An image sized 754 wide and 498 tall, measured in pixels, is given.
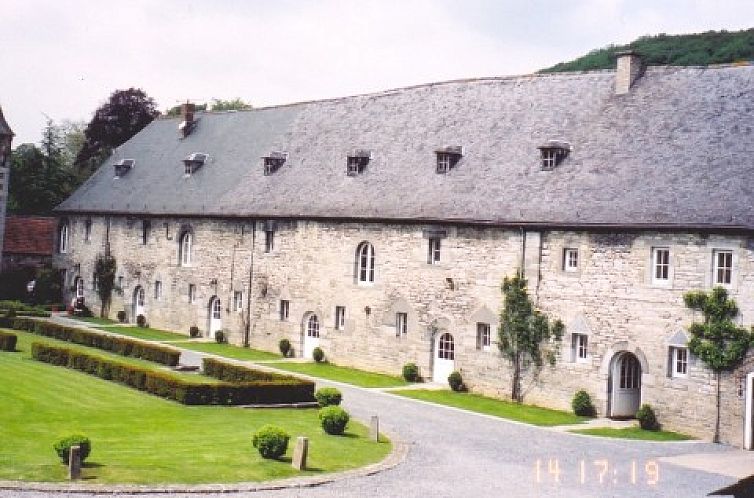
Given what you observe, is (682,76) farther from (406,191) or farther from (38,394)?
(38,394)

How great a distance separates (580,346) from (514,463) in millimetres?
10216

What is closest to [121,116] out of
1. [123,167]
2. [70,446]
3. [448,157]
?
[123,167]

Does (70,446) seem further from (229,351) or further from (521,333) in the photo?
(229,351)

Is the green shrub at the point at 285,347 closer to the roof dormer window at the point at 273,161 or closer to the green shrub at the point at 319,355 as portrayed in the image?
the green shrub at the point at 319,355

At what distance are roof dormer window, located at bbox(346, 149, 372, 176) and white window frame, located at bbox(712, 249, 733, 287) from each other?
17464mm

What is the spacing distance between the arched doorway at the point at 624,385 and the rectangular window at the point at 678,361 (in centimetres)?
167

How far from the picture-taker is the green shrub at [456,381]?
114ft

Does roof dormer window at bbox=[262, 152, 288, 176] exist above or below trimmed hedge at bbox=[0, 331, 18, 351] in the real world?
above

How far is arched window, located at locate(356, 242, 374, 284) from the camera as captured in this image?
39.2 m

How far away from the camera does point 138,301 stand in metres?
53.0

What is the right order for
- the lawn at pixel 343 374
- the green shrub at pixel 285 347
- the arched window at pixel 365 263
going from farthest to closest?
the green shrub at pixel 285 347 < the arched window at pixel 365 263 < the lawn at pixel 343 374

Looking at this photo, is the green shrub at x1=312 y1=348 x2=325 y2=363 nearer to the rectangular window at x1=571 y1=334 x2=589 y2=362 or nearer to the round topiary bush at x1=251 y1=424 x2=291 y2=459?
the rectangular window at x1=571 y1=334 x2=589 y2=362

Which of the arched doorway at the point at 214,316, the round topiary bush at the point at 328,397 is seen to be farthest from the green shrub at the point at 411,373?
the arched doorway at the point at 214,316

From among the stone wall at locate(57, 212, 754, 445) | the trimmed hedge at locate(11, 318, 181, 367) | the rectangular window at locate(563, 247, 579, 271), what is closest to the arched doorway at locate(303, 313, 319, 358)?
the stone wall at locate(57, 212, 754, 445)
